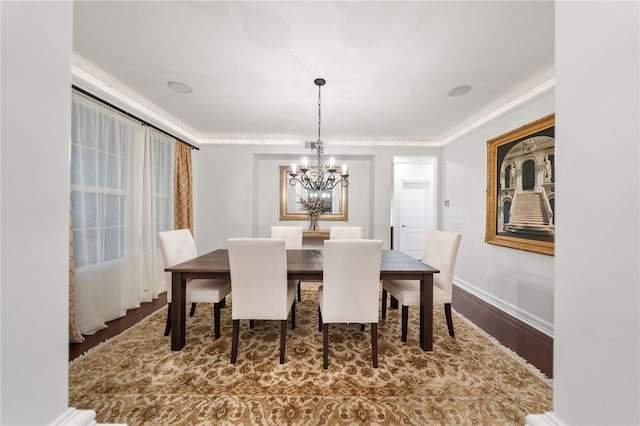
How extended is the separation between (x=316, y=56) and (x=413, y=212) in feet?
14.5

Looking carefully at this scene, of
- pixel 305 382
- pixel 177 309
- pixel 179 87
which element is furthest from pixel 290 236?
pixel 179 87

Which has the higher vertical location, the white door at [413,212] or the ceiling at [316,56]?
the ceiling at [316,56]

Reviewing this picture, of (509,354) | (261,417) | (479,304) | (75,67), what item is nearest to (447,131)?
(479,304)

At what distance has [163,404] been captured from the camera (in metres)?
1.48

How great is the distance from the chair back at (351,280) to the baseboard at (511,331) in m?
1.34

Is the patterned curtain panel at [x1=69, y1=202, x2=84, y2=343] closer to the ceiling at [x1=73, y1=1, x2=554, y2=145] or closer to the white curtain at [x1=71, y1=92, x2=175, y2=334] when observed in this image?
the white curtain at [x1=71, y1=92, x2=175, y2=334]

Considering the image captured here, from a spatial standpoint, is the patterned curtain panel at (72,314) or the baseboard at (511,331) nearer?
the baseboard at (511,331)

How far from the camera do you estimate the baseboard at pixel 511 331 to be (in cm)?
193

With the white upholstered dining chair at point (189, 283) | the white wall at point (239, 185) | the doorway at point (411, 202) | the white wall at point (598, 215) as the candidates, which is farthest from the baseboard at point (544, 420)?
the doorway at point (411, 202)

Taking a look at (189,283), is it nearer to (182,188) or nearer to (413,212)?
(182,188)

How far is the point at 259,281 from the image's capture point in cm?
184

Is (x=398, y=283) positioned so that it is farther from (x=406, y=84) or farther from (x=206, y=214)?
(x=206, y=214)

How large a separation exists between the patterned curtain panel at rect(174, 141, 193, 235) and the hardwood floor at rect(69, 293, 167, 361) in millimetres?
1131

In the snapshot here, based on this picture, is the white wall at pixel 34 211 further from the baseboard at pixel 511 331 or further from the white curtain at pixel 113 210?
the baseboard at pixel 511 331
